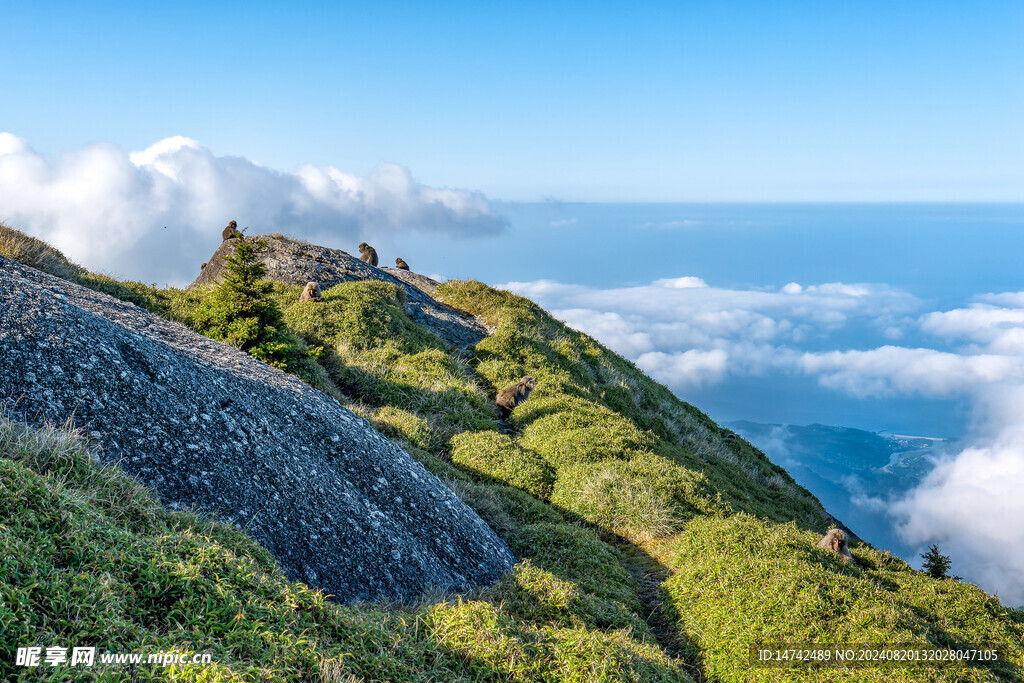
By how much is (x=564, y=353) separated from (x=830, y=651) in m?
15.1

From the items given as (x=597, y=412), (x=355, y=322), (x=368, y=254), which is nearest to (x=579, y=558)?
(x=597, y=412)

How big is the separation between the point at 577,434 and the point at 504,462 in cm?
227

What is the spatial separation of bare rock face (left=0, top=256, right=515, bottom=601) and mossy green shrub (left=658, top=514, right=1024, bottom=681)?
2.88 metres

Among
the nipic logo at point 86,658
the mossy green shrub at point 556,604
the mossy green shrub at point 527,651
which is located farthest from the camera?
the mossy green shrub at point 556,604

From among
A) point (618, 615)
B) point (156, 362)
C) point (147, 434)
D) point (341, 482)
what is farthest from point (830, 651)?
point (156, 362)

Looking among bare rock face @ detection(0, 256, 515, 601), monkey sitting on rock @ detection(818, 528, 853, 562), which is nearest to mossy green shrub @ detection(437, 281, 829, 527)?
monkey sitting on rock @ detection(818, 528, 853, 562)

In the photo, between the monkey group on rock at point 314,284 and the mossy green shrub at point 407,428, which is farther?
the monkey group on rock at point 314,284

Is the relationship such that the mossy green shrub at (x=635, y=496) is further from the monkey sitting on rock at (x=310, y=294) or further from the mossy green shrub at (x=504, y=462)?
the monkey sitting on rock at (x=310, y=294)

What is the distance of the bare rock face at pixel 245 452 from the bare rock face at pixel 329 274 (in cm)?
1225

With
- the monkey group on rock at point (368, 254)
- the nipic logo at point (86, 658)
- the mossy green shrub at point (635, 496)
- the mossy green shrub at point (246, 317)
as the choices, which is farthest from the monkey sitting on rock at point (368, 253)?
the nipic logo at point (86, 658)

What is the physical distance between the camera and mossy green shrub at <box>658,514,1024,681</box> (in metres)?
6.58

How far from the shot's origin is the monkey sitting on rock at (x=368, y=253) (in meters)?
28.4

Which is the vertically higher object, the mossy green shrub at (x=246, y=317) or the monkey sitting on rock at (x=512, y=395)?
the mossy green shrub at (x=246, y=317)

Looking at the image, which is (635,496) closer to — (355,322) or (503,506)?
(503,506)
